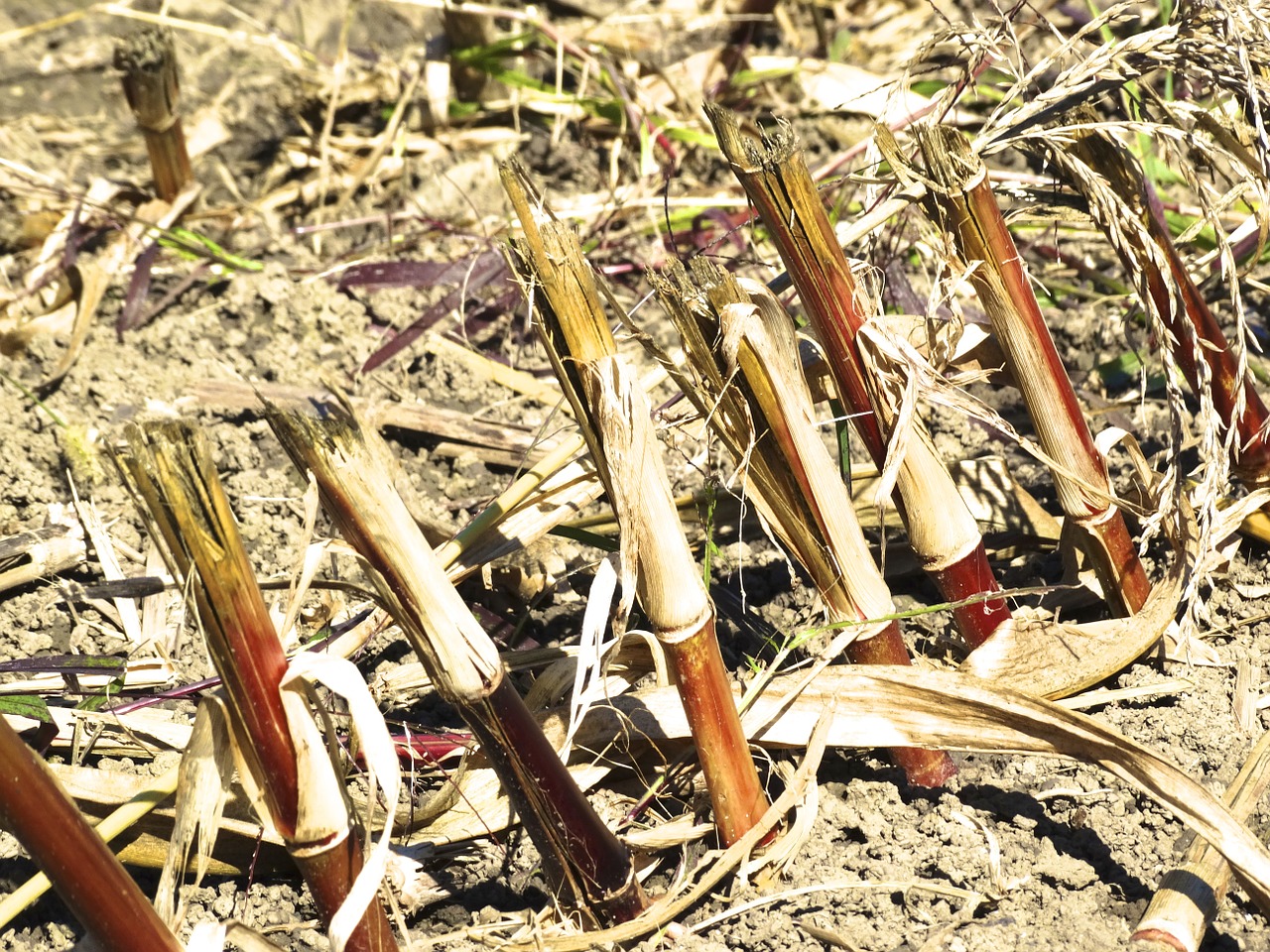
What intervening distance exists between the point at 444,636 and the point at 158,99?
2064mm

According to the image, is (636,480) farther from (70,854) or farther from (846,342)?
(70,854)

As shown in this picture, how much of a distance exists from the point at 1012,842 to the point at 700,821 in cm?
38

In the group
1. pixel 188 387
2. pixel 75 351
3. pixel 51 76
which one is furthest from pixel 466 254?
pixel 51 76

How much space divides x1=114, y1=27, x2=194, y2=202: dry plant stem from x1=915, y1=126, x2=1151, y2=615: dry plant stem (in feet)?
6.42

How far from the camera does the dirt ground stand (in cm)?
139

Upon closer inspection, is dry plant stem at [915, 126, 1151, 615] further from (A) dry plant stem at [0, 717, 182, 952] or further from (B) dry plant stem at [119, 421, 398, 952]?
(A) dry plant stem at [0, 717, 182, 952]

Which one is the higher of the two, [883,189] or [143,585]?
[883,189]

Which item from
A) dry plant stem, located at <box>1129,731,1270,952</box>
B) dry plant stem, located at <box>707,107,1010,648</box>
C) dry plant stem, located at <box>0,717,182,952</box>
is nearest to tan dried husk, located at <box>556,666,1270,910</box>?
dry plant stem, located at <box>1129,731,1270,952</box>

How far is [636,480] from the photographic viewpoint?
1180 millimetres

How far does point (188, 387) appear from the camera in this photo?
2293mm

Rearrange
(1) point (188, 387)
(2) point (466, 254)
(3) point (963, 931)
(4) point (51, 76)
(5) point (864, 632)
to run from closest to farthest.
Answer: (3) point (963, 931) → (5) point (864, 632) → (1) point (188, 387) → (2) point (466, 254) → (4) point (51, 76)

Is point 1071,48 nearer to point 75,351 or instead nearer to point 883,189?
point 883,189

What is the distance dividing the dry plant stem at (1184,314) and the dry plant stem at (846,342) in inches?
14.2

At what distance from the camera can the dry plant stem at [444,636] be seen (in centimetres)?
107
